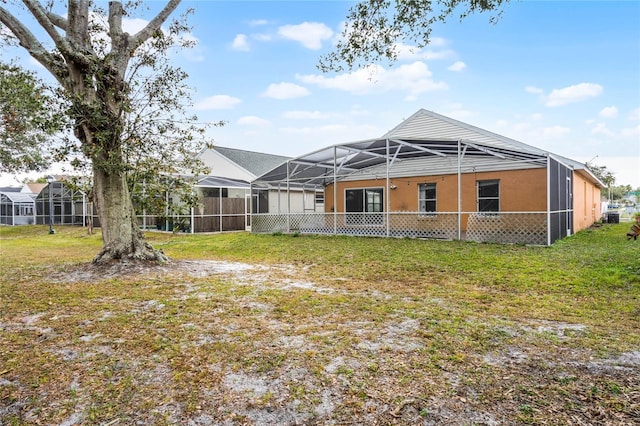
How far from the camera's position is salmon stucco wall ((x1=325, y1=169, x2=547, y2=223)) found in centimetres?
1320

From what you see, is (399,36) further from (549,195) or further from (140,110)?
(549,195)

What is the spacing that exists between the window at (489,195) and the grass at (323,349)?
7711 mm

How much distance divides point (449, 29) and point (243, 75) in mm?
10873

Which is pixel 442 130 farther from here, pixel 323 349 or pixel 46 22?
pixel 323 349

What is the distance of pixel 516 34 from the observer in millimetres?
10852

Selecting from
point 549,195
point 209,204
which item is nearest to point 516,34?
point 549,195

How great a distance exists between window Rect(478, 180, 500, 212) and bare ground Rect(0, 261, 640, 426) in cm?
1110

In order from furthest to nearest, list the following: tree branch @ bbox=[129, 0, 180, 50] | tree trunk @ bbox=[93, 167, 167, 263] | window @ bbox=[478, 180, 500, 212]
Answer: window @ bbox=[478, 180, 500, 212], tree branch @ bbox=[129, 0, 180, 50], tree trunk @ bbox=[93, 167, 167, 263]

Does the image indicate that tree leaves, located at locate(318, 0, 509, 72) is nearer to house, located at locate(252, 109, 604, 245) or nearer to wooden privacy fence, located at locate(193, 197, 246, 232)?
house, located at locate(252, 109, 604, 245)

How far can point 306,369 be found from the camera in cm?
281

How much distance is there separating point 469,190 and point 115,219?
1282 cm

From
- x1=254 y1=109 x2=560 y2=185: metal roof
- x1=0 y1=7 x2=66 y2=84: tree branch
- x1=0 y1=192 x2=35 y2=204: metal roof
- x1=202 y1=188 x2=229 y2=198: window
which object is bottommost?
x1=202 y1=188 x2=229 y2=198: window

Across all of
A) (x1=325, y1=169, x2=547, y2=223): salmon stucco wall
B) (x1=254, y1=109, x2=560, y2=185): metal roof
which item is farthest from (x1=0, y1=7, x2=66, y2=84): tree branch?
(x1=325, y1=169, x2=547, y2=223): salmon stucco wall

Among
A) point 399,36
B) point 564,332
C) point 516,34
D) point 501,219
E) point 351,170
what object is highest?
point 516,34
